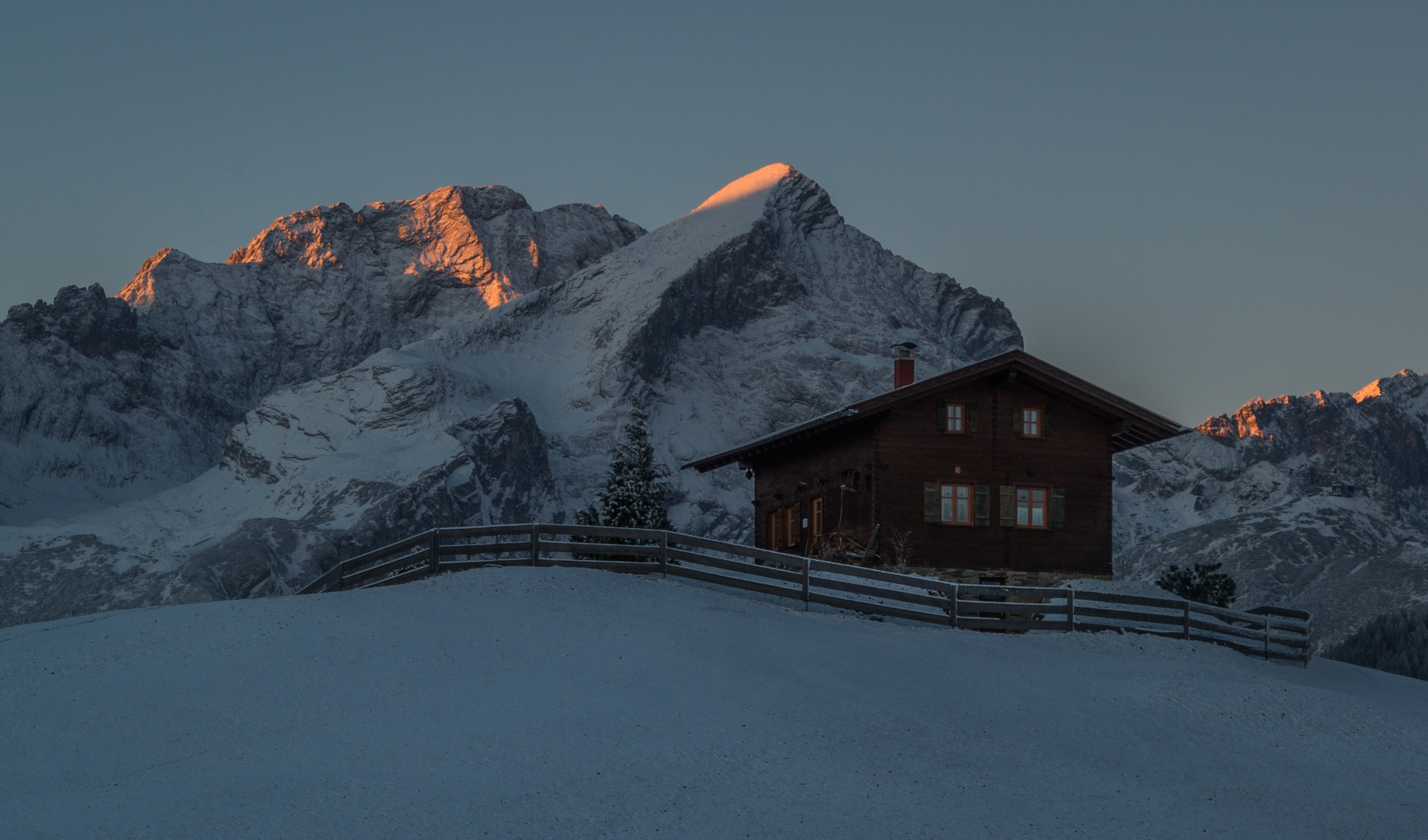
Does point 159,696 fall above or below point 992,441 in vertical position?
below

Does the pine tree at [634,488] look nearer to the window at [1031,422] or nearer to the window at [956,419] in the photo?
the window at [956,419]

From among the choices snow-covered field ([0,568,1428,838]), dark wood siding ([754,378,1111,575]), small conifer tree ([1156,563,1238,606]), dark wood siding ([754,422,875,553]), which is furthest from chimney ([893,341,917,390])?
small conifer tree ([1156,563,1238,606])

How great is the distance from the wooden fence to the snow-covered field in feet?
3.91

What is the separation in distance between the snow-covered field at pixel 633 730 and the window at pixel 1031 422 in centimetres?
1489

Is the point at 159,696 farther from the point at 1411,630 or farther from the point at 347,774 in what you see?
the point at 1411,630

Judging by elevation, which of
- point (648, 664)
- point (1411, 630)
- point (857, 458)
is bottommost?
point (1411, 630)

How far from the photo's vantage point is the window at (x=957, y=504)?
1500 inches

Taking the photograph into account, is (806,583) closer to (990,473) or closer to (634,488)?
(990,473)

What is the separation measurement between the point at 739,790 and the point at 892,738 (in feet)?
10.1

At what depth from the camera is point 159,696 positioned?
56.7 feet

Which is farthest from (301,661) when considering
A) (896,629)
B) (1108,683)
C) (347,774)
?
(1108,683)

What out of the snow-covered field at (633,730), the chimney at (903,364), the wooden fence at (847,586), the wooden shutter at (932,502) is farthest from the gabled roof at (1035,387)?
the snow-covered field at (633,730)

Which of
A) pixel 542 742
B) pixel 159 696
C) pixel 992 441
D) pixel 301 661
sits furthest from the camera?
pixel 992 441

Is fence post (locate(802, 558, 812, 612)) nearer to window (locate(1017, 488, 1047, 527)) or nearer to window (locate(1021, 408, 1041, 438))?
window (locate(1017, 488, 1047, 527))
